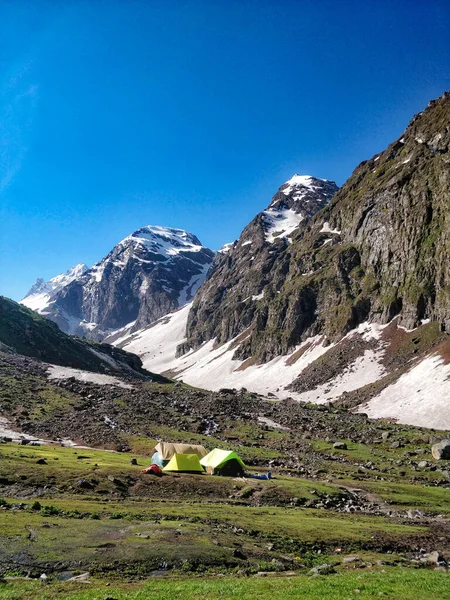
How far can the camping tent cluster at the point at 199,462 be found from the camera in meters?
47.8

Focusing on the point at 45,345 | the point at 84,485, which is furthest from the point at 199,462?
the point at 45,345

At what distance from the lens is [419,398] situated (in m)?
93.5

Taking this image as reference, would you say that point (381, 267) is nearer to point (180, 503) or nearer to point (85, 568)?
point (180, 503)

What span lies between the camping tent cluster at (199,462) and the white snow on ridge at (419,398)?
50373 mm

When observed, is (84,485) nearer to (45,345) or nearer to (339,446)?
(339,446)

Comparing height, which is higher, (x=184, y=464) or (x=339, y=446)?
(x=184, y=464)

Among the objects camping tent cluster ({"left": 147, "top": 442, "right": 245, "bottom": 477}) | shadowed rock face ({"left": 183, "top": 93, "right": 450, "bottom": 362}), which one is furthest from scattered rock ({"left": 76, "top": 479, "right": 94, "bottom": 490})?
shadowed rock face ({"left": 183, "top": 93, "right": 450, "bottom": 362})

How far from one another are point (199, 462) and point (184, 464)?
223 centimetres

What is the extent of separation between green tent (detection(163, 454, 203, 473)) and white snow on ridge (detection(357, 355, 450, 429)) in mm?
53117

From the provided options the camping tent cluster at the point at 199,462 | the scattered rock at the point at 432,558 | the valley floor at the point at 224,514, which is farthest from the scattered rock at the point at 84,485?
the scattered rock at the point at 432,558

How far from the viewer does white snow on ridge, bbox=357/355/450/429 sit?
84500 mm

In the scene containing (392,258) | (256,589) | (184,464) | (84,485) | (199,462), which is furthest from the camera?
(392,258)

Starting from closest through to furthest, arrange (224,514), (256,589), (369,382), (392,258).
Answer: (256,589) → (224,514) → (369,382) → (392,258)

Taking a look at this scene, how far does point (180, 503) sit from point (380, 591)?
21596 mm
